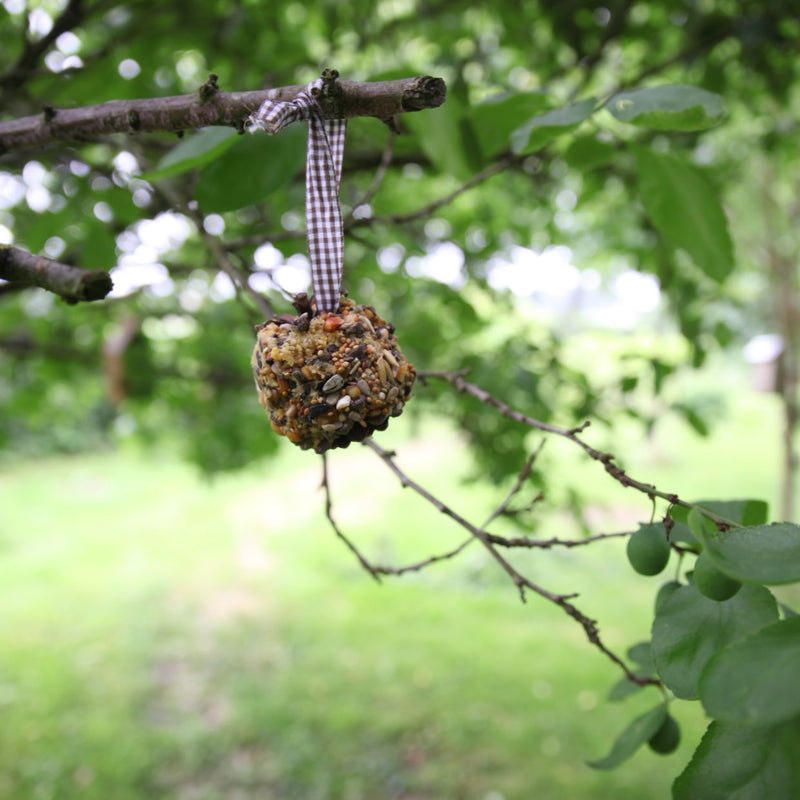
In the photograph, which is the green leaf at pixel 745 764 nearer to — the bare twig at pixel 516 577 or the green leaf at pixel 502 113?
the bare twig at pixel 516 577

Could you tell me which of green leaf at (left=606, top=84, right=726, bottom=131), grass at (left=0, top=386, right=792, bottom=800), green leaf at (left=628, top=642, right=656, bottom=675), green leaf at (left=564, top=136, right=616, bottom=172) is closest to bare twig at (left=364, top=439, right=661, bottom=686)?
green leaf at (left=628, top=642, right=656, bottom=675)

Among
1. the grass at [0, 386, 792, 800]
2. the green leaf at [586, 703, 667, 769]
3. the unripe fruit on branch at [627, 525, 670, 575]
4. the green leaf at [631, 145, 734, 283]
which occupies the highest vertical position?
the green leaf at [631, 145, 734, 283]

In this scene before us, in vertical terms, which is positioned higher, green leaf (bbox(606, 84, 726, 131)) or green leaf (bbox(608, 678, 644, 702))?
green leaf (bbox(606, 84, 726, 131))

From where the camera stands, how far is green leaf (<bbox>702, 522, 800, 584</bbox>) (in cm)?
43

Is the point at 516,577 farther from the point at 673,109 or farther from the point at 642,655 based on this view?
the point at 673,109

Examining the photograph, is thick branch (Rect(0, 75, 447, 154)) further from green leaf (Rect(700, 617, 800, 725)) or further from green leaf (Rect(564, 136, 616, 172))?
green leaf (Rect(564, 136, 616, 172))

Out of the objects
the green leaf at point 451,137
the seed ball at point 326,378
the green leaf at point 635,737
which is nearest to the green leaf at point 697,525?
the seed ball at point 326,378

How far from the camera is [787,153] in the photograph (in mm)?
2576

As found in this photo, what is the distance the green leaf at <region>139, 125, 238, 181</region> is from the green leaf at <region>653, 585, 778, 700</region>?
57 centimetres

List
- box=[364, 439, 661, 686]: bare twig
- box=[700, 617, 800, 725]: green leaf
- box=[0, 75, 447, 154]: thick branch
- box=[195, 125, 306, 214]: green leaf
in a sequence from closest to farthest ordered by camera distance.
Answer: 1. box=[700, 617, 800, 725]: green leaf
2. box=[0, 75, 447, 154]: thick branch
3. box=[364, 439, 661, 686]: bare twig
4. box=[195, 125, 306, 214]: green leaf

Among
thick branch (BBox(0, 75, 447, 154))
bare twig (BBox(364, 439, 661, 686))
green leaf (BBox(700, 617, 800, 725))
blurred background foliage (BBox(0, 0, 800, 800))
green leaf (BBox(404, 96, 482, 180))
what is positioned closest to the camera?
green leaf (BBox(700, 617, 800, 725))

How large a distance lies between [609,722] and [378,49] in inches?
128

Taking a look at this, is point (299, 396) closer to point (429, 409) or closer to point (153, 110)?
point (153, 110)

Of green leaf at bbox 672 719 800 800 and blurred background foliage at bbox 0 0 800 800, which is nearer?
green leaf at bbox 672 719 800 800
